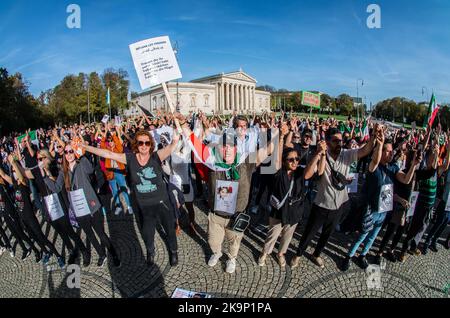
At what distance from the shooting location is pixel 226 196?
363cm

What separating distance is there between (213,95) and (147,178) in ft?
277

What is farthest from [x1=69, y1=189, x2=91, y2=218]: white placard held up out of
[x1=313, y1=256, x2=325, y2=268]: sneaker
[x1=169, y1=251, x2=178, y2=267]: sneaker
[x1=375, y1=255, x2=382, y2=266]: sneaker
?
[x1=375, y1=255, x2=382, y2=266]: sneaker

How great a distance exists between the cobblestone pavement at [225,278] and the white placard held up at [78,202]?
1.02m

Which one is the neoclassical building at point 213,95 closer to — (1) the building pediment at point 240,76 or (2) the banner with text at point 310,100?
(1) the building pediment at point 240,76

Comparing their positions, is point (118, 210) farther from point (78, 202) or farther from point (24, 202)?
point (78, 202)

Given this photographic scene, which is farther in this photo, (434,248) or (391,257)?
(434,248)

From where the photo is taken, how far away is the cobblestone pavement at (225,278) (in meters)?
3.50

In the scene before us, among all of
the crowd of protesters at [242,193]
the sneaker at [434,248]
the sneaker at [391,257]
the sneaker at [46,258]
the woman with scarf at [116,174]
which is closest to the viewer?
the crowd of protesters at [242,193]

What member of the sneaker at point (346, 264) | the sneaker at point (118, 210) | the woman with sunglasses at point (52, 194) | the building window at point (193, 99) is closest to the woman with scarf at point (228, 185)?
the sneaker at point (346, 264)

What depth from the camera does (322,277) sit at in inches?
148

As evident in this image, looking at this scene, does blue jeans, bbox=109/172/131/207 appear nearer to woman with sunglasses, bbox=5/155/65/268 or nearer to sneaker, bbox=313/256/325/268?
woman with sunglasses, bbox=5/155/65/268

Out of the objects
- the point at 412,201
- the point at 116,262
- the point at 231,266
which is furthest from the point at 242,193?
the point at 412,201

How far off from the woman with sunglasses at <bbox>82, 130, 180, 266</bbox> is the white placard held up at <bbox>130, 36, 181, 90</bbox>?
2.66ft
